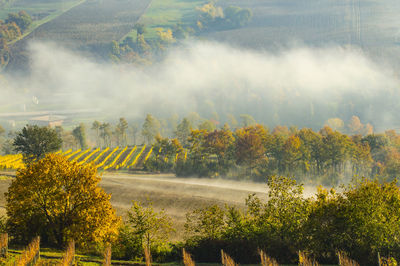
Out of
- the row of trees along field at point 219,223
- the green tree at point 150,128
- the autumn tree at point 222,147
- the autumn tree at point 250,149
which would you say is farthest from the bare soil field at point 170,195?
the green tree at point 150,128

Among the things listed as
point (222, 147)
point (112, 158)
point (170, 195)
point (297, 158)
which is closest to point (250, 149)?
point (222, 147)

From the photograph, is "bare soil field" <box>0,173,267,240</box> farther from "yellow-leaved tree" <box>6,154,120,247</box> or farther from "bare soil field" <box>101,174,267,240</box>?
"yellow-leaved tree" <box>6,154,120,247</box>

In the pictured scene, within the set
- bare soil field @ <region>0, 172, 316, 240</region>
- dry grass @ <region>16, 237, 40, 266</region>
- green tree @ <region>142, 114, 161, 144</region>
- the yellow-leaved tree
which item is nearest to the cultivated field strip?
bare soil field @ <region>0, 172, 316, 240</region>

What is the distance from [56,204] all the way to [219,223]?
13859 mm

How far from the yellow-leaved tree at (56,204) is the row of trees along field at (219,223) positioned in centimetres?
8

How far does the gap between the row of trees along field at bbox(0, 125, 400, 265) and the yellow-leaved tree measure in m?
0.08

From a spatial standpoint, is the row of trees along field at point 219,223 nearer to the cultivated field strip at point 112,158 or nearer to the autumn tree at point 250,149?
the autumn tree at point 250,149

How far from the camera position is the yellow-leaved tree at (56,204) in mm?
34406

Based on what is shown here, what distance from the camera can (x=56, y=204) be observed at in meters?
35.4

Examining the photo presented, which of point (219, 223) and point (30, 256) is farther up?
point (219, 223)

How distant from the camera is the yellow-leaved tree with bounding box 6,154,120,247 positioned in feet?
113

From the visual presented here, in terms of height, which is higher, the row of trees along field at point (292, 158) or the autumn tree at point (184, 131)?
the autumn tree at point (184, 131)

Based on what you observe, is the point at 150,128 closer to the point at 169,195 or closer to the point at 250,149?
the point at 250,149

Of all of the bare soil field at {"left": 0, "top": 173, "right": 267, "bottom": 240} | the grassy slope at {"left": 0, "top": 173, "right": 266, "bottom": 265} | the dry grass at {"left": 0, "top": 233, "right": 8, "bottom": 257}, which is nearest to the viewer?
the dry grass at {"left": 0, "top": 233, "right": 8, "bottom": 257}
